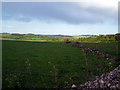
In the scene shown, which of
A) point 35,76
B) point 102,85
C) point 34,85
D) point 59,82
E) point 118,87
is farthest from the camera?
point 35,76

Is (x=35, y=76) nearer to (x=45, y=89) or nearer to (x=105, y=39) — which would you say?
(x=45, y=89)

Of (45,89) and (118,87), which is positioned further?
(45,89)

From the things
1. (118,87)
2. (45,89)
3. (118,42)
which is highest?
(118,42)

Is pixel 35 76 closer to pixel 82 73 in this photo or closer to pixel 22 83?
pixel 22 83

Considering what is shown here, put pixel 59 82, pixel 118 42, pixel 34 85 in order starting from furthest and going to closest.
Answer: pixel 118 42, pixel 59 82, pixel 34 85

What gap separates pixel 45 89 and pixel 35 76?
3.17ft

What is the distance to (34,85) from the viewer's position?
3303 mm

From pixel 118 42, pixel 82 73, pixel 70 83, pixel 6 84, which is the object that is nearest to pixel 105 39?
pixel 118 42

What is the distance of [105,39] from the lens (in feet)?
42.3

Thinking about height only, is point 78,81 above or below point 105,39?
below

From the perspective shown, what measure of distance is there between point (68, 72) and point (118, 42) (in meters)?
10.6

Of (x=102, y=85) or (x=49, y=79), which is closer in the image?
(x=102, y=85)

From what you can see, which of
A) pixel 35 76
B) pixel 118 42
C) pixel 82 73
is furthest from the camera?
pixel 118 42

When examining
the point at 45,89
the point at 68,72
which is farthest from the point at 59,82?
the point at 68,72
